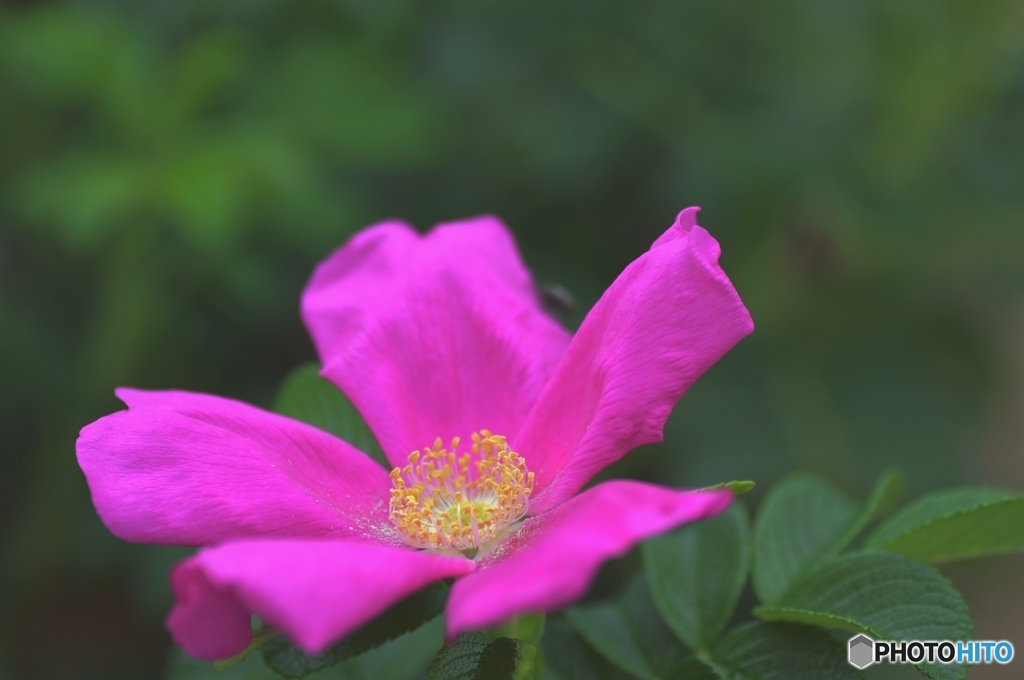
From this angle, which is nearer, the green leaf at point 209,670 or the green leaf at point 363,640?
the green leaf at point 363,640

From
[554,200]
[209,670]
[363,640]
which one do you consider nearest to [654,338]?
[363,640]

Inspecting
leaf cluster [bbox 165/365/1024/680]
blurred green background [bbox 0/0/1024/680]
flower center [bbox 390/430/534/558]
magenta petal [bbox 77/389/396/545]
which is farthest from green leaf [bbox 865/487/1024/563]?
blurred green background [bbox 0/0/1024/680]

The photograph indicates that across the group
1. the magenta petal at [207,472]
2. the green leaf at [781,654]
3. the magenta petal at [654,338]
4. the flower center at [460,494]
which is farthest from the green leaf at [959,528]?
the magenta petal at [207,472]

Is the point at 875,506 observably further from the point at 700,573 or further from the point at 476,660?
the point at 476,660

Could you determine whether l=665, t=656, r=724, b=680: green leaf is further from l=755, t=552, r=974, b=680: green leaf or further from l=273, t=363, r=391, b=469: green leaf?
l=273, t=363, r=391, b=469: green leaf

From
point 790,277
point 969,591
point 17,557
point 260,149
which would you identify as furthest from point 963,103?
point 17,557

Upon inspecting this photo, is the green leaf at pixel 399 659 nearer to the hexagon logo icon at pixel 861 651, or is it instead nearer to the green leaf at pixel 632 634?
the green leaf at pixel 632 634
